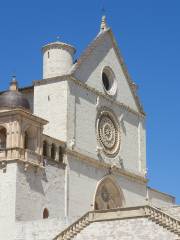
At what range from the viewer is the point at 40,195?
116 ft

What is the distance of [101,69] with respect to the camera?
145 ft

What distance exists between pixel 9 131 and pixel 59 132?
5043 mm

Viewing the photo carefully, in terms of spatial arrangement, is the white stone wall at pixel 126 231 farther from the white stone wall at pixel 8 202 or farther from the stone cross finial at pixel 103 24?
the stone cross finial at pixel 103 24

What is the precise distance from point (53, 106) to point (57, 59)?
3152 millimetres

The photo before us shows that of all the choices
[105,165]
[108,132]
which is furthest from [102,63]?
[105,165]

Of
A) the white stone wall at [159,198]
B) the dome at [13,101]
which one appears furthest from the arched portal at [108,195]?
the dome at [13,101]

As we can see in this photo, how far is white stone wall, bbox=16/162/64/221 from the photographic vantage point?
111 ft

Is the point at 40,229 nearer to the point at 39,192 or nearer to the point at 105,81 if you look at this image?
the point at 39,192

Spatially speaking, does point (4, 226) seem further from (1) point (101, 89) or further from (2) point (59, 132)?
(1) point (101, 89)

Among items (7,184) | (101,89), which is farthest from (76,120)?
(7,184)

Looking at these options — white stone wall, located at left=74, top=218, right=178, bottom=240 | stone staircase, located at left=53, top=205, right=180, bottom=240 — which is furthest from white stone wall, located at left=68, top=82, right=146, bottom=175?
white stone wall, located at left=74, top=218, right=178, bottom=240

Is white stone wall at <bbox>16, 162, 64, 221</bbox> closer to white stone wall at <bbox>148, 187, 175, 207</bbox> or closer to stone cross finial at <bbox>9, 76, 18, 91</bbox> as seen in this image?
stone cross finial at <bbox>9, 76, 18, 91</bbox>

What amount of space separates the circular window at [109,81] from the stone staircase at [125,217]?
50.9ft

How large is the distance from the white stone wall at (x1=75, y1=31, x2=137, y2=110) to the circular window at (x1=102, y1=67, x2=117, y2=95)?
1.27 feet
